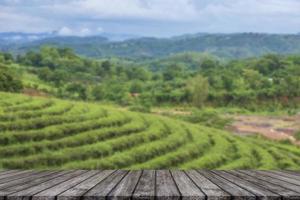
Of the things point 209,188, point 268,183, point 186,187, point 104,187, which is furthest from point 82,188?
point 268,183

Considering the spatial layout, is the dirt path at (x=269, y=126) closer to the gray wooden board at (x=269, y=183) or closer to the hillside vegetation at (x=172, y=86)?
the hillside vegetation at (x=172, y=86)

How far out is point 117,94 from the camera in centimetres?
9238

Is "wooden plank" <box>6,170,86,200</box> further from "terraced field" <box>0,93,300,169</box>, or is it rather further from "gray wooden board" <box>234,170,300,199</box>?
"terraced field" <box>0,93,300,169</box>

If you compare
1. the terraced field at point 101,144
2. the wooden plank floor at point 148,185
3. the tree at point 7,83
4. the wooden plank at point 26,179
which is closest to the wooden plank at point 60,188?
the wooden plank floor at point 148,185

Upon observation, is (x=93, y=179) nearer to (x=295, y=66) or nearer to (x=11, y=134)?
(x=11, y=134)

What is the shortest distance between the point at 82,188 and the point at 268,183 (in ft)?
5.57

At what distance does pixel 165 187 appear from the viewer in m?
4.39

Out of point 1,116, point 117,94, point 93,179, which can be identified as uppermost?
point 93,179

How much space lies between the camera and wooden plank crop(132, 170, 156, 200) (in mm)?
3967

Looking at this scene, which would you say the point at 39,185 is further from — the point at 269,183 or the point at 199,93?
the point at 199,93

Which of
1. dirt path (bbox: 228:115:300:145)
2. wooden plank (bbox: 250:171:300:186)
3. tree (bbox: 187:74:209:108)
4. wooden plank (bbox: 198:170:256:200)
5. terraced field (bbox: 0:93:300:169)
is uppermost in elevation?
wooden plank (bbox: 198:170:256:200)

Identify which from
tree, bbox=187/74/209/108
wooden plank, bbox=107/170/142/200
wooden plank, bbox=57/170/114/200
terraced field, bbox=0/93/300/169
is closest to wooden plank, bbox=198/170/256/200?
wooden plank, bbox=107/170/142/200

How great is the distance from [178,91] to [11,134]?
64840 mm

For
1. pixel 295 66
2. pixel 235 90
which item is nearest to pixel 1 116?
pixel 235 90
